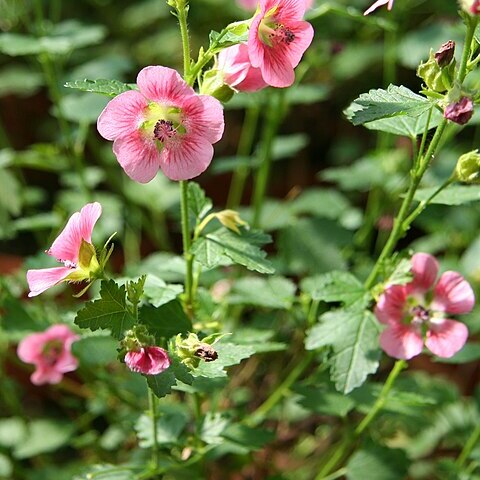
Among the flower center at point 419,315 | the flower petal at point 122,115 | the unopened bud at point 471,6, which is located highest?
the unopened bud at point 471,6

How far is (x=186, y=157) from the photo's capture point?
1057mm

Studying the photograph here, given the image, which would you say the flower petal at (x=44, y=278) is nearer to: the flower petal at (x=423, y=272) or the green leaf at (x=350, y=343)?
the green leaf at (x=350, y=343)

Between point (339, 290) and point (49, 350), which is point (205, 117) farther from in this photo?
point (49, 350)

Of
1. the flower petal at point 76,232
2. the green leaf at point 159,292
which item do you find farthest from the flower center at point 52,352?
the flower petal at point 76,232

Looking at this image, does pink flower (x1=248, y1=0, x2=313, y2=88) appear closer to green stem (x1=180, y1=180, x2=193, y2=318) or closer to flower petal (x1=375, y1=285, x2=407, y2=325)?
green stem (x1=180, y1=180, x2=193, y2=318)

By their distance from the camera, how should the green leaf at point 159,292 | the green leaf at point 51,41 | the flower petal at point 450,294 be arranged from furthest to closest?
the green leaf at point 51,41, the flower petal at point 450,294, the green leaf at point 159,292

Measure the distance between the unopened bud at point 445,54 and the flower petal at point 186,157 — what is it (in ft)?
1.06

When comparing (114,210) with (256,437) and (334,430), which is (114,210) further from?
(256,437)

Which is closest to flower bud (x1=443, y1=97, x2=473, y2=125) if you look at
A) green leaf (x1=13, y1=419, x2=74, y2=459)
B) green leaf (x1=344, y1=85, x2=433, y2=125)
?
green leaf (x1=344, y1=85, x2=433, y2=125)

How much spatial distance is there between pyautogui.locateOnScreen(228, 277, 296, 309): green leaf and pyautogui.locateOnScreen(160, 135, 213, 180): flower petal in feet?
1.41

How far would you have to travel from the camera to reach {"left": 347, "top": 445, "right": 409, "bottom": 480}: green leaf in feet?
4.81

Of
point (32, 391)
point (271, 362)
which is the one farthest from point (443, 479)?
point (32, 391)

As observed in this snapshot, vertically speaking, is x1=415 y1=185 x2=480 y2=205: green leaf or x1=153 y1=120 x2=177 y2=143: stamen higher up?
x1=153 y1=120 x2=177 y2=143: stamen

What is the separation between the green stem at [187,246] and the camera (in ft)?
3.65
